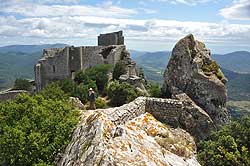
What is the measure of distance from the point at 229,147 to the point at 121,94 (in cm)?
1489

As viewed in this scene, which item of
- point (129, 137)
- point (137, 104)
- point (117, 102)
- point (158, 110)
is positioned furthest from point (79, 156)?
point (117, 102)

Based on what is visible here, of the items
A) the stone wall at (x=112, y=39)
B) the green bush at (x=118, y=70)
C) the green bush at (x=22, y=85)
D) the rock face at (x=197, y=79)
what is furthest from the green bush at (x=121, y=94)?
the green bush at (x=22, y=85)

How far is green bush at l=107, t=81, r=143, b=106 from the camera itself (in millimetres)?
26344

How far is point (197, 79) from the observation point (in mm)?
19312

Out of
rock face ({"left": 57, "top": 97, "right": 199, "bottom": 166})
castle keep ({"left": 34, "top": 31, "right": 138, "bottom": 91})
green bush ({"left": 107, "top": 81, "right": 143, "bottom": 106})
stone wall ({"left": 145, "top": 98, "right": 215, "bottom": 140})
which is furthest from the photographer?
castle keep ({"left": 34, "top": 31, "right": 138, "bottom": 91})

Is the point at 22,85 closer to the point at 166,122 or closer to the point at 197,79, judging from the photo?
the point at 197,79

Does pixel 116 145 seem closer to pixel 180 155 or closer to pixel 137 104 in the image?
pixel 180 155

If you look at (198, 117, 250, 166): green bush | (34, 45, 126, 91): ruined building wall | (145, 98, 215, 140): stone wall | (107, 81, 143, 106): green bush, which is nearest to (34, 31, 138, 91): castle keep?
(34, 45, 126, 91): ruined building wall

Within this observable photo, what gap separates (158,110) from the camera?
14133 millimetres

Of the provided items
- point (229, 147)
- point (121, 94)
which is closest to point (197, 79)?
point (229, 147)

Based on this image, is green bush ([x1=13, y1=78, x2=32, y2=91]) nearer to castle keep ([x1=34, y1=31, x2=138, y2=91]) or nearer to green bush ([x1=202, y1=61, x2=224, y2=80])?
castle keep ([x1=34, y1=31, x2=138, y2=91])

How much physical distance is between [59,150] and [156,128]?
4.20m

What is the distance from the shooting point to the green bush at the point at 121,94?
2634 centimetres

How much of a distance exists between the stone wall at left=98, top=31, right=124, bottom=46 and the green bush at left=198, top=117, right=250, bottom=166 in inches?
1213
